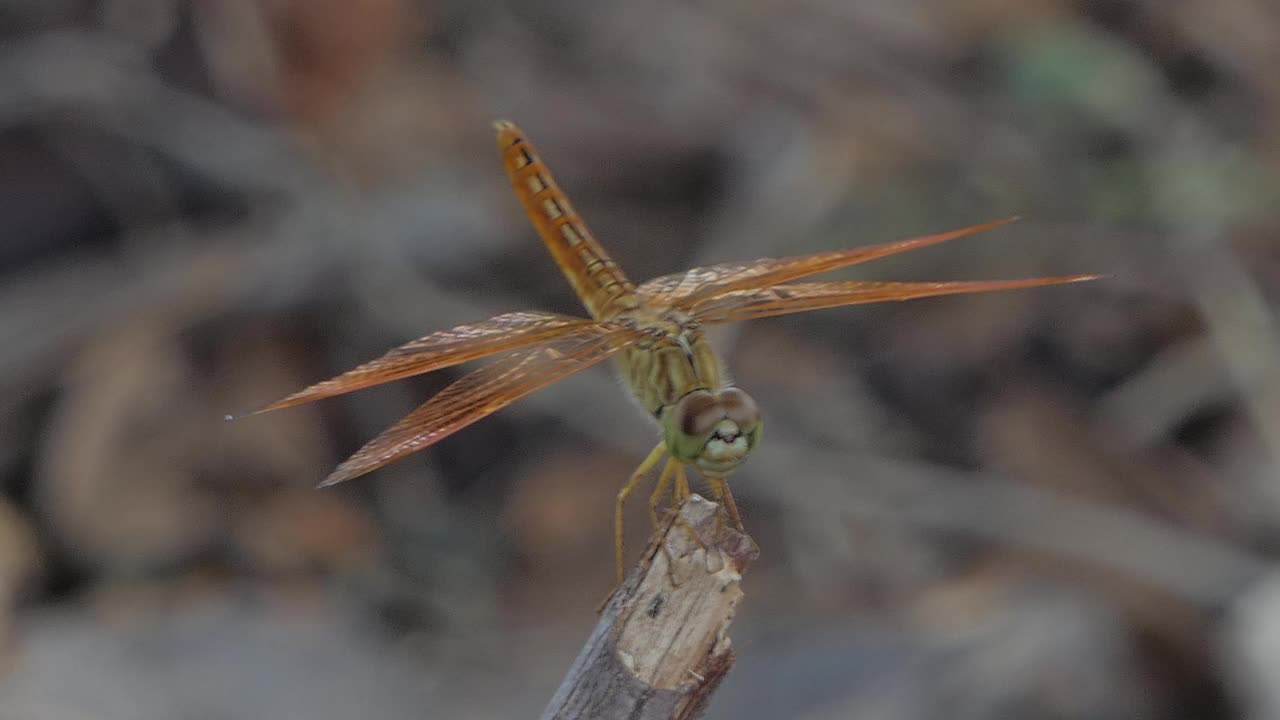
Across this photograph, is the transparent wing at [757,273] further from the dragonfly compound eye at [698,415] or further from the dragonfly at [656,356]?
the dragonfly compound eye at [698,415]

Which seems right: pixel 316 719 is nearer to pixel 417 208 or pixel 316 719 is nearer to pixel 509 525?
pixel 509 525

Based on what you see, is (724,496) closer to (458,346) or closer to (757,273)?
(458,346)

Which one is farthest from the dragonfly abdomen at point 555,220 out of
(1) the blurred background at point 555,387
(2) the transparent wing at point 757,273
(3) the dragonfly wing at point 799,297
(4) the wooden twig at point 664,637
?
(4) the wooden twig at point 664,637

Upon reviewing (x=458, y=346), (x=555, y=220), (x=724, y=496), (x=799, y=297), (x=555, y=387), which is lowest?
(x=724, y=496)

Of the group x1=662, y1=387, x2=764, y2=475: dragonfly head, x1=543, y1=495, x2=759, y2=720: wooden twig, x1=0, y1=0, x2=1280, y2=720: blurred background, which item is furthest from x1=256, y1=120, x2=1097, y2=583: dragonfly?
x1=0, y1=0, x2=1280, y2=720: blurred background

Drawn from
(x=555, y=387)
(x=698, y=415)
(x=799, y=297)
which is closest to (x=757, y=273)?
(x=799, y=297)

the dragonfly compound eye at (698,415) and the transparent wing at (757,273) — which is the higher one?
the transparent wing at (757,273)

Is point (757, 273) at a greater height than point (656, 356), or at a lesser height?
greater
